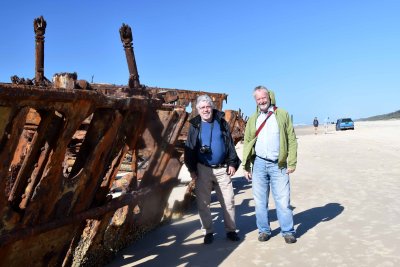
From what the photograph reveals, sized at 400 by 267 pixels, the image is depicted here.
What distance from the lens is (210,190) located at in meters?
5.05

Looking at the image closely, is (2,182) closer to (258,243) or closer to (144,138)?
(144,138)

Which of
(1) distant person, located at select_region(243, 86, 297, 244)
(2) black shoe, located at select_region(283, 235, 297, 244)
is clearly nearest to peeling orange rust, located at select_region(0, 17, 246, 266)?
(1) distant person, located at select_region(243, 86, 297, 244)

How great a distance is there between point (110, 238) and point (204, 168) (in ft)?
4.25

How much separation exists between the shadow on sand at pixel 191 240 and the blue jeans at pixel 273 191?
15.7 inches

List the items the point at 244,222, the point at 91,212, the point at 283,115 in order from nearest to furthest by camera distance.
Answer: the point at 91,212 → the point at 283,115 → the point at 244,222

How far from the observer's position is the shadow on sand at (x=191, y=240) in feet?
15.1

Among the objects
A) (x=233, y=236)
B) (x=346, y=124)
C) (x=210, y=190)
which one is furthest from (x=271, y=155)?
(x=346, y=124)

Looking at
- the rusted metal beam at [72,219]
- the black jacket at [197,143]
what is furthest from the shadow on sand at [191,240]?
the black jacket at [197,143]

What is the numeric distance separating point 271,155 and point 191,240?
149cm

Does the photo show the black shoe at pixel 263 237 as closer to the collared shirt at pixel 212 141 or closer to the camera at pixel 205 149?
the collared shirt at pixel 212 141

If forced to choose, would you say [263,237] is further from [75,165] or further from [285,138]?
[75,165]

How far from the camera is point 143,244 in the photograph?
5.21 m

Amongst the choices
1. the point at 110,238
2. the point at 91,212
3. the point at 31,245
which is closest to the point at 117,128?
the point at 91,212

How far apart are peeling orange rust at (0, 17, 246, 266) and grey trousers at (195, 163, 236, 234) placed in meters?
0.54
